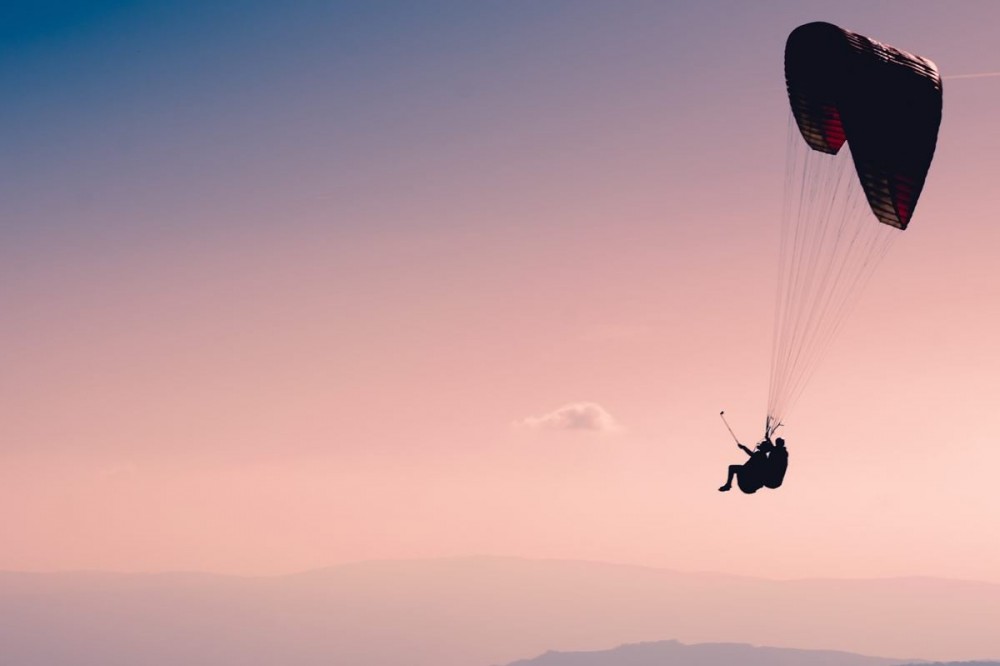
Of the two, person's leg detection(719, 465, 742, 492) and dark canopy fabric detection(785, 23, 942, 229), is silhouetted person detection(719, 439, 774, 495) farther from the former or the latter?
dark canopy fabric detection(785, 23, 942, 229)

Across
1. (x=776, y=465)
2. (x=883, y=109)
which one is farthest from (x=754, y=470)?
(x=883, y=109)

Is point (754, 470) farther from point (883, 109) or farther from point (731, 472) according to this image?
point (883, 109)

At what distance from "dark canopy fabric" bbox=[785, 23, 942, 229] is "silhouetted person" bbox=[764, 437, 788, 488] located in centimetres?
893

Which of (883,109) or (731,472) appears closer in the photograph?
(883,109)

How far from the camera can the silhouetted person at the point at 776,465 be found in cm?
3409

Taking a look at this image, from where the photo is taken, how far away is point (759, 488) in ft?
112

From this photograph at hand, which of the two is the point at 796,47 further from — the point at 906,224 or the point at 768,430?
the point at 768,430

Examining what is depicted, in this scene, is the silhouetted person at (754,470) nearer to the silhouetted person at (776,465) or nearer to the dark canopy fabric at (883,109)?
the silhouetted person at (776,465)

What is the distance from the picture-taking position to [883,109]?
30766 millimetres

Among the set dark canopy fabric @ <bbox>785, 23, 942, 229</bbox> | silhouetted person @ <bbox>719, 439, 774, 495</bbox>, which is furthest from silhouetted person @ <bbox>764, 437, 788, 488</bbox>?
dark canopy fabric @ <bbox>785, 23, 942, 229</bbox>

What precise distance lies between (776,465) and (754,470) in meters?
0.78

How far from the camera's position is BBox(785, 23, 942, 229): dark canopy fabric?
30.1 meters

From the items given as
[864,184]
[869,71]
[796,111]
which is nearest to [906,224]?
[864,184]

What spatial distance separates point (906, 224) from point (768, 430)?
8.49 m
